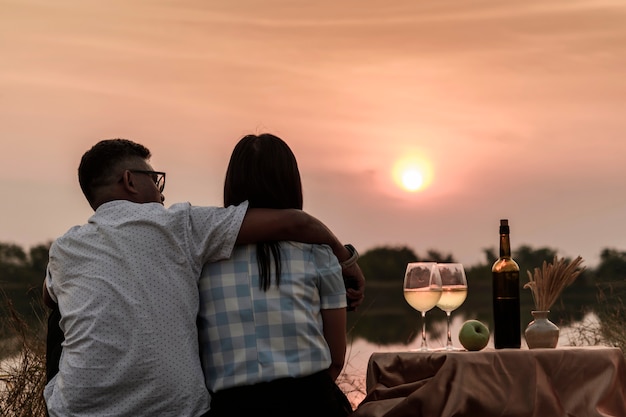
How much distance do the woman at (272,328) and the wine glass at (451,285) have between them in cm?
83

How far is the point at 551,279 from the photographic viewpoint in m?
3.58

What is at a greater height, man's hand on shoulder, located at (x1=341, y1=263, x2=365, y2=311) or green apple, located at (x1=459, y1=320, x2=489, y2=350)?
man's hand on shoulder, located at (x1=341, y1=263, x2=365, y2=311)

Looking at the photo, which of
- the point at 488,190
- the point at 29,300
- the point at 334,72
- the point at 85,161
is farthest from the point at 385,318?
the point at 85,161

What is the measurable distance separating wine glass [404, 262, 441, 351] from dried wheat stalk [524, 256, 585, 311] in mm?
365

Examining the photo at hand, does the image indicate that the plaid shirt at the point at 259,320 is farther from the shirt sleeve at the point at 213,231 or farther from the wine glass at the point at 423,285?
the wine glass at the point at 423,285

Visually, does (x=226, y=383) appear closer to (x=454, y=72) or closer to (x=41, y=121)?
(x=41, y=121)

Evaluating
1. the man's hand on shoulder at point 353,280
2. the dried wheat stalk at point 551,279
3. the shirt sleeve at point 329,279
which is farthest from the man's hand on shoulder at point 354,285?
the dried wheat stalk at point 551,279

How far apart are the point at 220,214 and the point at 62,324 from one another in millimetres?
577

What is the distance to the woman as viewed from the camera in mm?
2709

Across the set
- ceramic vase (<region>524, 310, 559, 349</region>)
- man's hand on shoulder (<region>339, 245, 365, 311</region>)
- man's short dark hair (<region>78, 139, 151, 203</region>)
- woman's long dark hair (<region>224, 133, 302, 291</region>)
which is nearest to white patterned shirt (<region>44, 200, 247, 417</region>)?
woman's long dark hair (<region>224, 133, 302, 291</region>)

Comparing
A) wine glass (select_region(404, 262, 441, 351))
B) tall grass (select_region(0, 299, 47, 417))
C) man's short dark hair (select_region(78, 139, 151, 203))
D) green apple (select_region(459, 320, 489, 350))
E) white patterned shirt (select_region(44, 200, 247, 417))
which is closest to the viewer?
white patterned shirt (select_region(44, 200, 247, 417))

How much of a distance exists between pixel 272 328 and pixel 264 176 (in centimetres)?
45

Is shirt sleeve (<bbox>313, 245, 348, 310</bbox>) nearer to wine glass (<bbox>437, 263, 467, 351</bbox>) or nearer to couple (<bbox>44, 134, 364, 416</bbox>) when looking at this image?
couple (<bbox>44, 134, 364, 416</bbox>)

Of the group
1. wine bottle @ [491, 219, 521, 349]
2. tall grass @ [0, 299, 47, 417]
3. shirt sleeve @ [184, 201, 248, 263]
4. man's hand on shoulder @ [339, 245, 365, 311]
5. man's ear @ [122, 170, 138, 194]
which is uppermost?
man's ear @ [122, 170, 138, 194]
